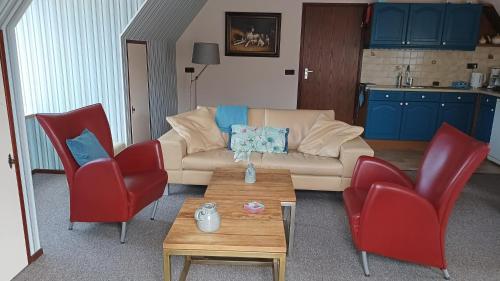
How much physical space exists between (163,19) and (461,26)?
13.4 feet

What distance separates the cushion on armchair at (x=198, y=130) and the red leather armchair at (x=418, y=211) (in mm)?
1604

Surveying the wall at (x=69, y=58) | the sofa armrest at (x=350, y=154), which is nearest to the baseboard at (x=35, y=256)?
the wall at (x=69, y=58)

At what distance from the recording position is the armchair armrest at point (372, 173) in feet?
9.15

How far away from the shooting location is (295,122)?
12.6 ft

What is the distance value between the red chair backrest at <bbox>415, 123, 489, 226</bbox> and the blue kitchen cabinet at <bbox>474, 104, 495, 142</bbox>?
285 centimetres

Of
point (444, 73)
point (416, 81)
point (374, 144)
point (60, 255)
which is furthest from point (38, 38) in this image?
point (444, 73)

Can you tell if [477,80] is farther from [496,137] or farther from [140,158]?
[140,158]

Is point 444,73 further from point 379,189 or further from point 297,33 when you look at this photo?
point 379,189

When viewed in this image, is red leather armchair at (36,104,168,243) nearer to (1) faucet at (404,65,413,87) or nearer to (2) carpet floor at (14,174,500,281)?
(2) carpet floor at (14,174,500,281)

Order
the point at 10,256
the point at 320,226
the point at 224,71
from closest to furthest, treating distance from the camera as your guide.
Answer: the point at 10,256, the point at 320,226, the point at 224,71

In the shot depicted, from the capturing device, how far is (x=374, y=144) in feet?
18.5

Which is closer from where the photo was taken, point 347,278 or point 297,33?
point 347,278

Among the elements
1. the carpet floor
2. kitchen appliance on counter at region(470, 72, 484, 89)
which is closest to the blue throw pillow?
the carpet floor

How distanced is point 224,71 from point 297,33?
1.32 meters
